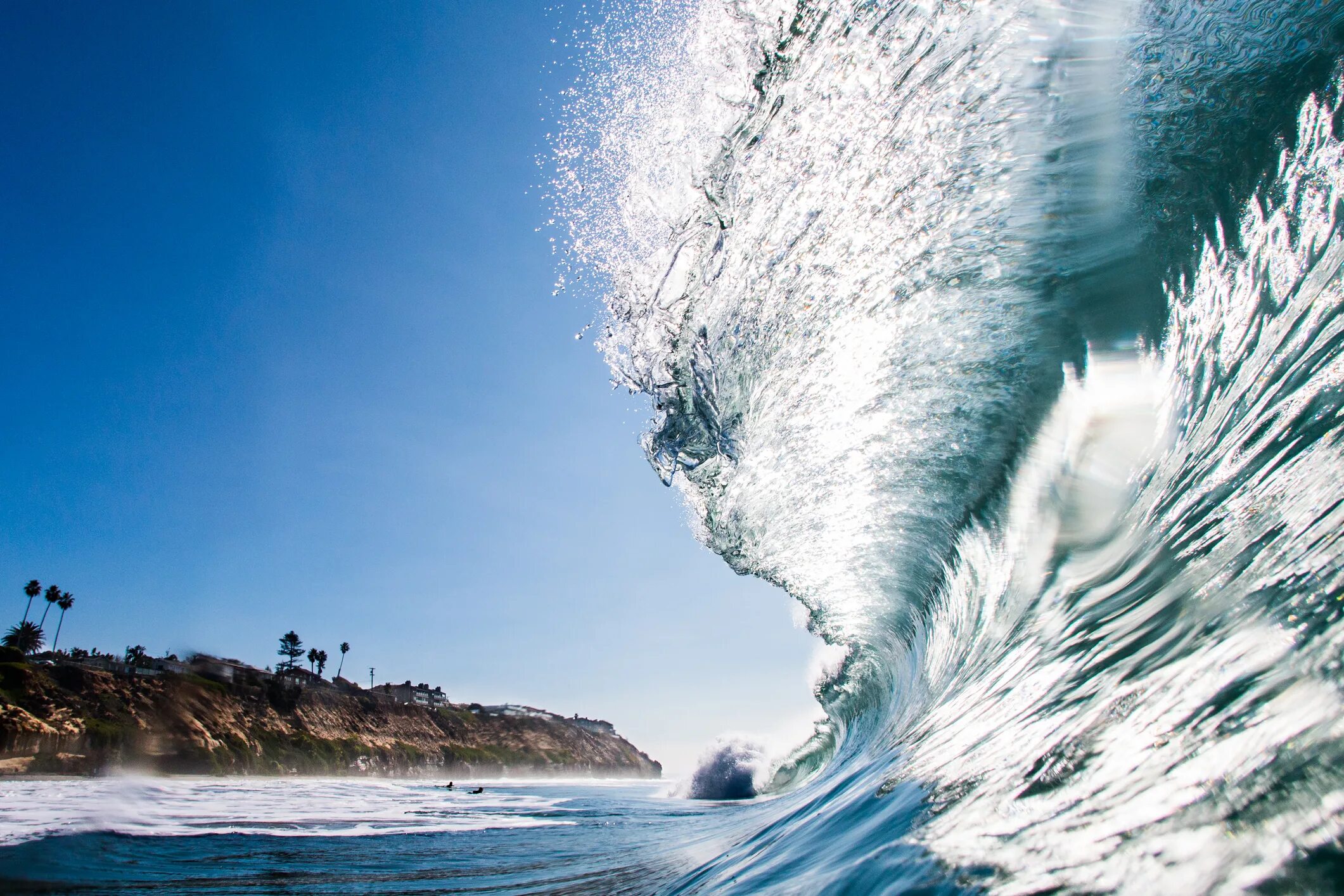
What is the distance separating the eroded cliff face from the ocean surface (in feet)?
30.4

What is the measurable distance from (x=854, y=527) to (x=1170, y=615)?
6216 mm

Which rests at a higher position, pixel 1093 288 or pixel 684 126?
pixel 684 126

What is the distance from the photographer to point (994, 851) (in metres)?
1.16

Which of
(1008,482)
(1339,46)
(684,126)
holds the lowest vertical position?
(1008,482)

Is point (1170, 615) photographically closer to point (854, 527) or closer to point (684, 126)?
point (684, 126)

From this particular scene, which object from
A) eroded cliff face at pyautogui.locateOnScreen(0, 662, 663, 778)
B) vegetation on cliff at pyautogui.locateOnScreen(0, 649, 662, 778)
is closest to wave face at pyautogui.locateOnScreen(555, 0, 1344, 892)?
eroded cliff face at pyautogui.locateOnScreen(0, 662, 663, 778)

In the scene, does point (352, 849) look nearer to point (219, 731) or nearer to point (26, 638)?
point (219, 731)

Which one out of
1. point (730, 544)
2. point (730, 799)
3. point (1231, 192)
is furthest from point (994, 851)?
point (730, 799)

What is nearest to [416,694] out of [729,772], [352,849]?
[729,772]

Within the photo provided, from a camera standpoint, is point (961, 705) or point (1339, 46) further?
point (961, 705)

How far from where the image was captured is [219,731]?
119 ft

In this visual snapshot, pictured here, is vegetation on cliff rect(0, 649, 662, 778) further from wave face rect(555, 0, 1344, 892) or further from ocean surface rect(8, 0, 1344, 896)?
wave face rect(555, 0, 1344, 892)

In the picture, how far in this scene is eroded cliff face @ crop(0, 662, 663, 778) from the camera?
27672 millimetres

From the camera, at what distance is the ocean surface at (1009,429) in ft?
3.60
